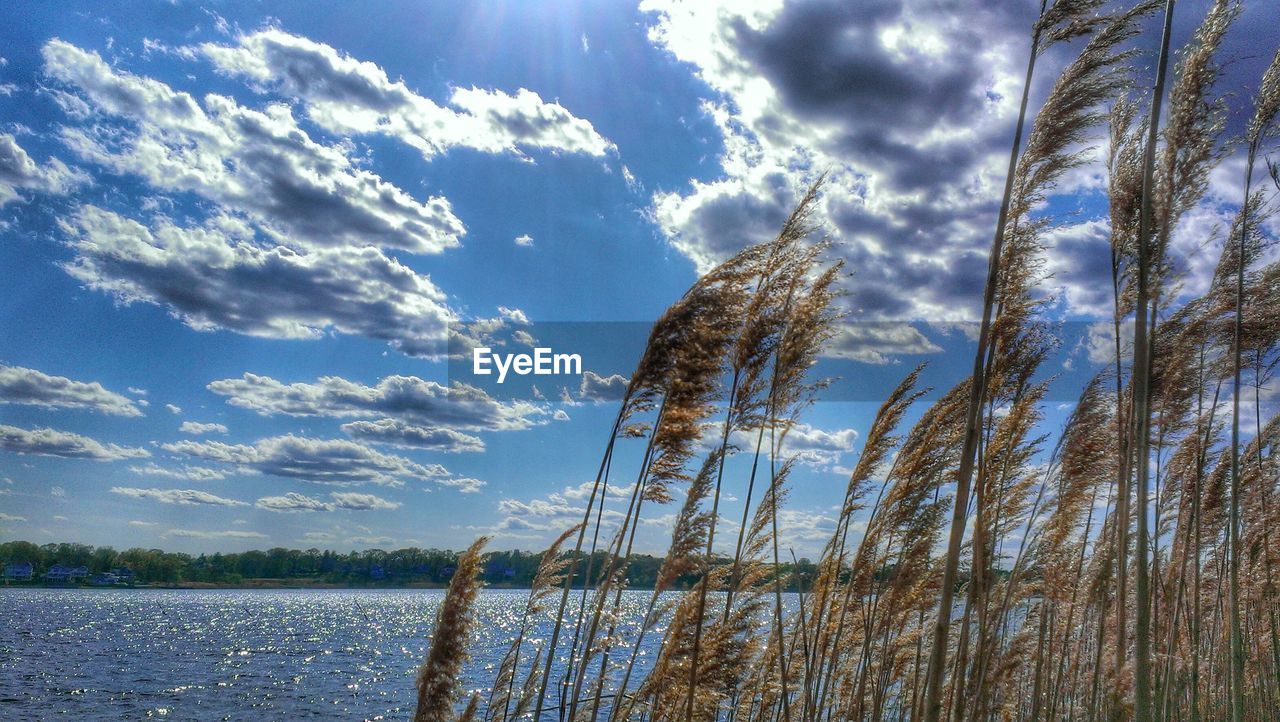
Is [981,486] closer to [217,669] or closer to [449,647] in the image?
[449,647]

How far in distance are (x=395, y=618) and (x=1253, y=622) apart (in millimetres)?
83572

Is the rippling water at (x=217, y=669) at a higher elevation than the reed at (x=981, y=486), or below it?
below

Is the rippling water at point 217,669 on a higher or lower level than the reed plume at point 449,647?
lower

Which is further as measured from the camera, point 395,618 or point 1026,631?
point 395,618

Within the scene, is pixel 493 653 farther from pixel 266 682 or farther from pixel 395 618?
pixel 395 618

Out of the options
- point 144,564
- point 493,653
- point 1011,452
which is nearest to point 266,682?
point 493,653

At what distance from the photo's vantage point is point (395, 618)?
80.6m

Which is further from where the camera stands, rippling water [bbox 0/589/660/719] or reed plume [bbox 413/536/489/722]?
rippling water [bbox 0/589/660/719]

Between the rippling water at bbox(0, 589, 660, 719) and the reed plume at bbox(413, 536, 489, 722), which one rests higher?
the reed plume at bbox(413, 536, 489, 722)

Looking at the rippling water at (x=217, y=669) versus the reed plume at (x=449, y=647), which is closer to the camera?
the reed plume at (x=449, y=647)

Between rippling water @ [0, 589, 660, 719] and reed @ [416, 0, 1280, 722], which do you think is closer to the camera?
reed @ [416, 0, 1280, 722]

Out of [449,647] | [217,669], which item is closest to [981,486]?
[449,647]

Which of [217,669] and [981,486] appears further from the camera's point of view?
[217,669]

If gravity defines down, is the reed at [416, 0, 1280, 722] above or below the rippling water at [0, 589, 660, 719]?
above
